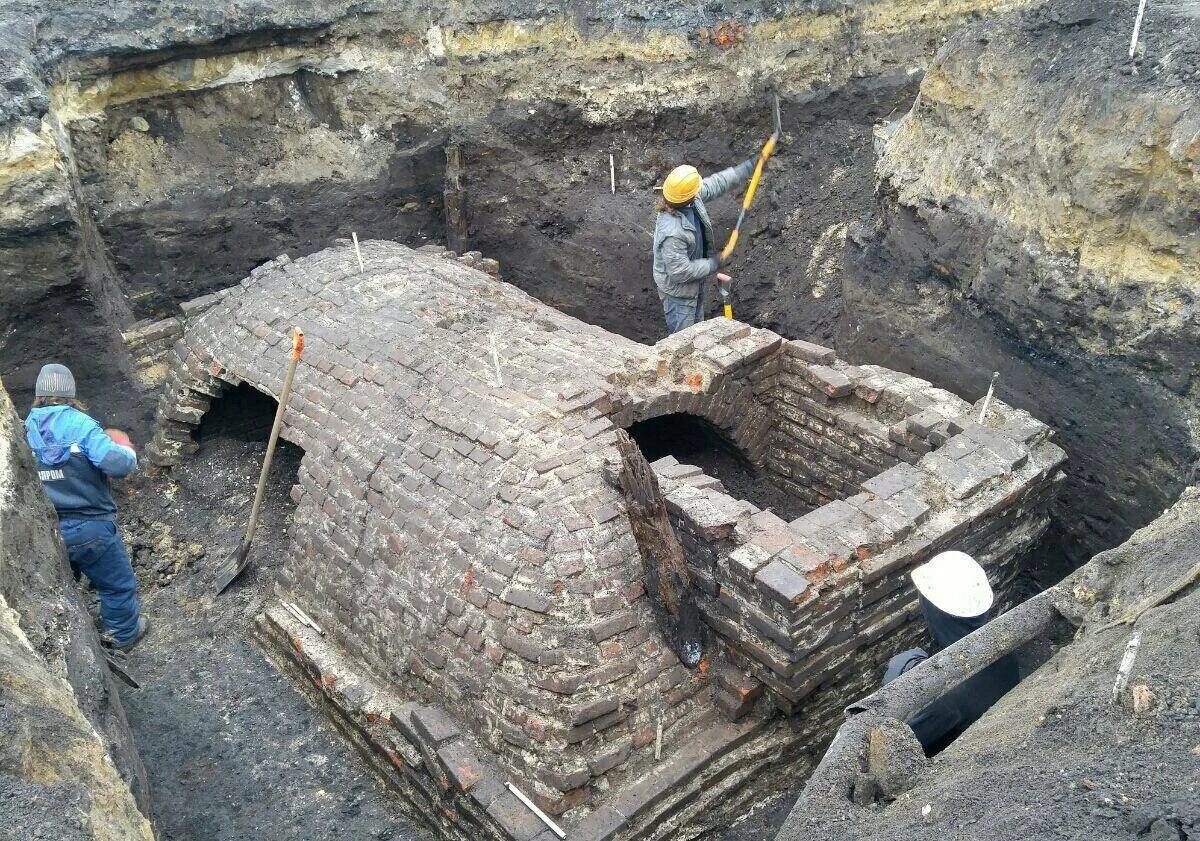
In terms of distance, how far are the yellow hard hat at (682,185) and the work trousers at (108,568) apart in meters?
3.97

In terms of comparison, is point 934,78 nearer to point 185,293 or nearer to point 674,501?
point 674,501

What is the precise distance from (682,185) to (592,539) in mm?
3039

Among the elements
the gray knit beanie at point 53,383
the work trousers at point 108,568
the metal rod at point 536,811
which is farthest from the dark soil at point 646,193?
the metal rod at point 536,811

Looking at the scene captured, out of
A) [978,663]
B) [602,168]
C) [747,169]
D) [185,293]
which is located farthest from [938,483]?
[185,293]

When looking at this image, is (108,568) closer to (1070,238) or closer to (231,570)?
(231,570)

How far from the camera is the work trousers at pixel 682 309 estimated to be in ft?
22.5

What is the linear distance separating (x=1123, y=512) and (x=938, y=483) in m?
1.07

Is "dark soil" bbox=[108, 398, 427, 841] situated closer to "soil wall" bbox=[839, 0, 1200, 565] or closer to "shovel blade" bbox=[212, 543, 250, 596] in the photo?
"shovel blade" bbox=[212, 543, 250, 596]

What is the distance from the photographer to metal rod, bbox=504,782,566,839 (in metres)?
3.78

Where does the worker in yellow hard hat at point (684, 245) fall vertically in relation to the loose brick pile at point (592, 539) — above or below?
above

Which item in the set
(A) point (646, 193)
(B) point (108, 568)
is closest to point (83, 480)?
(B) point (108, 568)

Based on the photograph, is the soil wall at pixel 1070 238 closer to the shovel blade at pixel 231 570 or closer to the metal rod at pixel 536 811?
the metal rod at pixel 536 811

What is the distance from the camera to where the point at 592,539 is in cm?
409

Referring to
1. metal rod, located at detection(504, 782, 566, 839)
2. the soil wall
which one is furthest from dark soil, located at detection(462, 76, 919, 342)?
metal rod, located at detection(504, 782, 566, 839)
